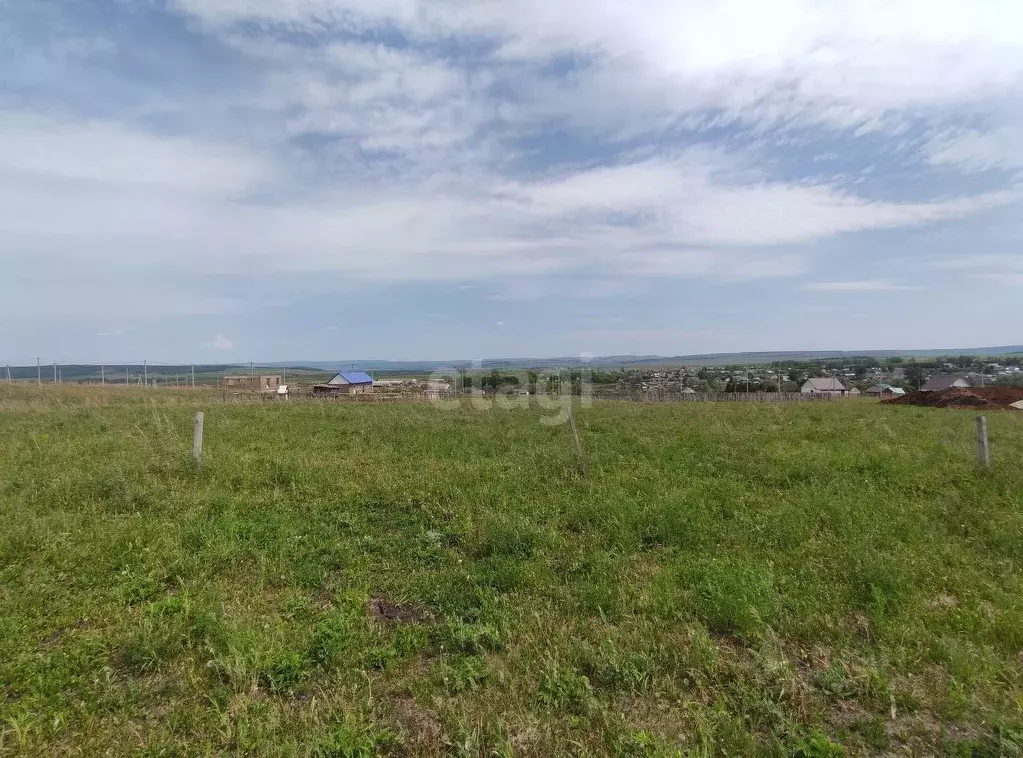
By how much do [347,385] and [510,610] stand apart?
34.1m

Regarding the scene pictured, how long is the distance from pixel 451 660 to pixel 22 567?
3.79 meters

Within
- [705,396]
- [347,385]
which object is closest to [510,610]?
[705,396]

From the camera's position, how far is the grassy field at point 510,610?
2.79 metres

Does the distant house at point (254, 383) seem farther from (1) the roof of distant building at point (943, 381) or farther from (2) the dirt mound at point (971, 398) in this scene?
(1) the roof of distant building at point (943, 381)

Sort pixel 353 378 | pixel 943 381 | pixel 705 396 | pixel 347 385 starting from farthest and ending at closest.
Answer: pixel 353 378
pixel 347 385
pixel 943 381
pixel 705 396

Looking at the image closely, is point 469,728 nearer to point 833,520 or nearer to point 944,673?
point 944,673

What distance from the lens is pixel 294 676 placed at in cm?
321

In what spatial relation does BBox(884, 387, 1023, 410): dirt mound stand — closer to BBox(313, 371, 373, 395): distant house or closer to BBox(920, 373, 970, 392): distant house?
BBox(920, 373, 970, 392): distant house

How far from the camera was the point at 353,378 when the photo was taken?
1547 inches

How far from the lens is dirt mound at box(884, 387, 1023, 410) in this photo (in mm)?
24672

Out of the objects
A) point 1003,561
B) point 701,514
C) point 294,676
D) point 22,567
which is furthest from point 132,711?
point 1003,561

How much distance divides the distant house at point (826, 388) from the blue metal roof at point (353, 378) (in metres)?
30.2

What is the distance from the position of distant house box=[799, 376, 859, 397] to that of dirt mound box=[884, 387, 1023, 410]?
30.2 ft

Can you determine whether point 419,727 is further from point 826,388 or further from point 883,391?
point 883,391
